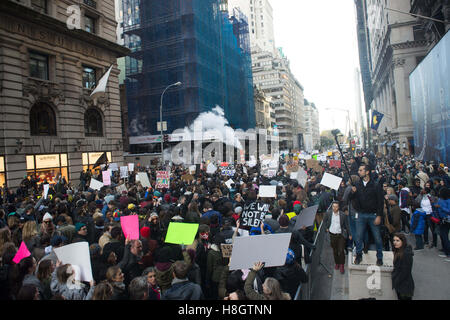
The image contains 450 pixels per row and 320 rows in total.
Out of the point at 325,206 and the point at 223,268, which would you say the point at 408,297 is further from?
the point at 325,206

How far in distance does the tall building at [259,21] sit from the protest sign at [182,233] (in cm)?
13433

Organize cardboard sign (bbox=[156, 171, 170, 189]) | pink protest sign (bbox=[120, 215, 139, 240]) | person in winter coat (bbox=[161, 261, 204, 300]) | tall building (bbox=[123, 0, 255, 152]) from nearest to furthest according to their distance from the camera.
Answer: person in winter coat (bbox=[161, 261, 204, 300]) < pink protest sign (bbox=[120, 215, 139, 240]) < cardboard sign (bbox=[156, 171, 170, 189]) < tall building (bbox=[123, 0, 255, 152])

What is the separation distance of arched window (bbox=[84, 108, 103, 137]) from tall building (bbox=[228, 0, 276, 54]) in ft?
377


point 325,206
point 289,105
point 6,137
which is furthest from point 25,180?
point 289,105

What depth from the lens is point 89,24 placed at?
2636cm

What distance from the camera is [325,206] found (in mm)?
10289

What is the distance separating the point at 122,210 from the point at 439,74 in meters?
19.8

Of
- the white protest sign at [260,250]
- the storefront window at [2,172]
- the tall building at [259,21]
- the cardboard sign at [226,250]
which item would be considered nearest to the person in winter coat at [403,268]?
the white protest sign at [260,250]

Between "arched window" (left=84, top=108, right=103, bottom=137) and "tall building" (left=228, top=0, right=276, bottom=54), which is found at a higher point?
"tall building" (left=228, top=0, right=276, bottom=54)

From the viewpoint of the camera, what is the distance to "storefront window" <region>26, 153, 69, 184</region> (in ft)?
68.6

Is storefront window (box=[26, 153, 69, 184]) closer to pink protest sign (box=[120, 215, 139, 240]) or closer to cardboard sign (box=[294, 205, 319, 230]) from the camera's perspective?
pink protest sign (box=[120, 215, 139, 240])

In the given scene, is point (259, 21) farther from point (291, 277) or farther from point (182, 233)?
point (291, 277)

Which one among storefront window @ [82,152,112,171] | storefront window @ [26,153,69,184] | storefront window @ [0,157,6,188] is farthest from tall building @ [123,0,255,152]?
storefront window @ [0,157,6,188]

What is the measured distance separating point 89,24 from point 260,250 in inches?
1110
